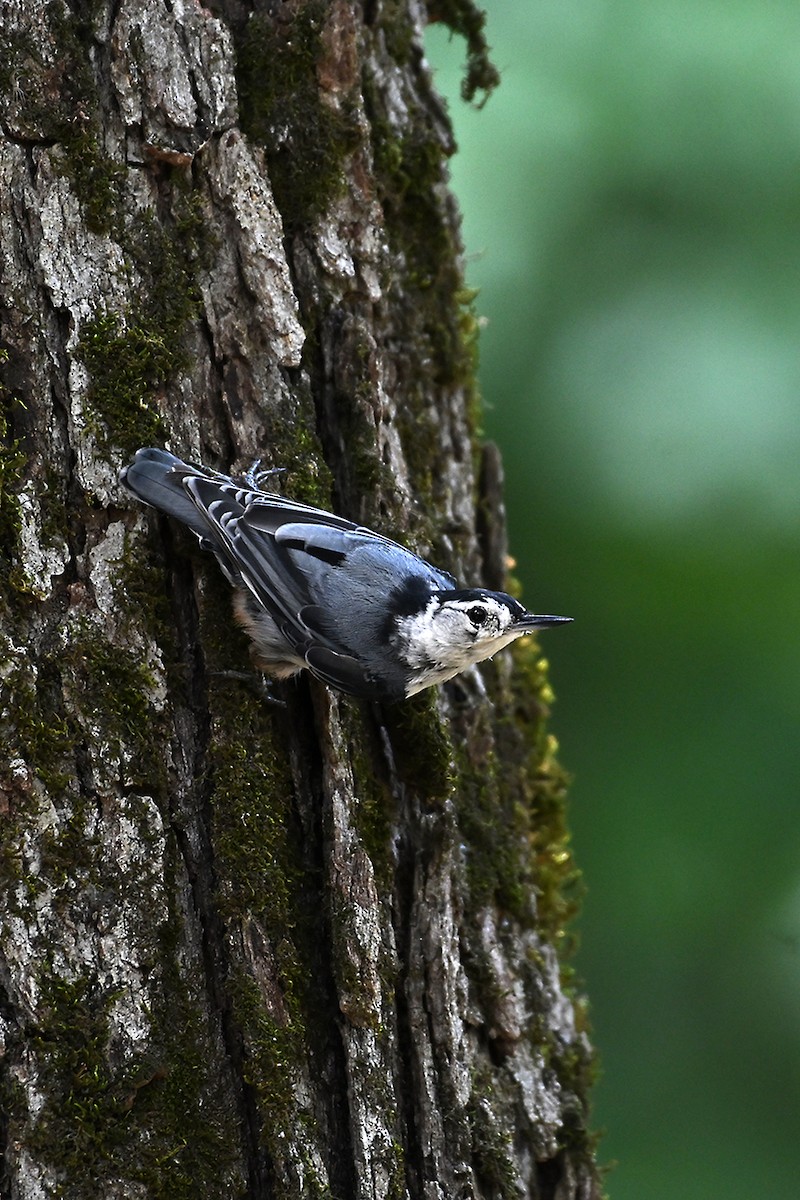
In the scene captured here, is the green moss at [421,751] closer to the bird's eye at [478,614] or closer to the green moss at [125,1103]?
the bird's eye at [478,614]

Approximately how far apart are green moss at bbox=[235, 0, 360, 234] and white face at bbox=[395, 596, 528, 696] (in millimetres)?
842

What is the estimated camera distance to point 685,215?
3.53 m

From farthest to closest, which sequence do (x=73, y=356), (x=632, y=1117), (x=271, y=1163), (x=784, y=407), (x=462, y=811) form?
(x=632, y=1117) < (x=784, y=407) < (x=462, y=811) < (x=73, y=356) < (x=271, y=1163)

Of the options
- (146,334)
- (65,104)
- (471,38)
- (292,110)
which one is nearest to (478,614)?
(146,334)

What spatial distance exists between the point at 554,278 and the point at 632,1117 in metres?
2.51

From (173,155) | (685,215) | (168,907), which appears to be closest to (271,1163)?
(168,907)

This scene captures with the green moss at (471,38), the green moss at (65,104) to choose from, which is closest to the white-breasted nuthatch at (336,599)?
the green moss at (65,104)

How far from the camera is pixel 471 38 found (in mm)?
3115

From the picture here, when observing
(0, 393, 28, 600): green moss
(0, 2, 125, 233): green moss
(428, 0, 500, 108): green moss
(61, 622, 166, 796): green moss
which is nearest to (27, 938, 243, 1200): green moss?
(61, 622, 166, 796): green moss

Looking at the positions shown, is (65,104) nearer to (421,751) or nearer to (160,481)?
(160,481)

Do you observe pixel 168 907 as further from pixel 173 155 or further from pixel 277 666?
pixel 173 155

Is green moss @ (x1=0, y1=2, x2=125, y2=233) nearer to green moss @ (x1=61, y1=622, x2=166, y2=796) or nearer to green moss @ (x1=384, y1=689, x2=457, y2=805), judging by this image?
green moss @ (x1=61, y1=622, x2=166, y2=796)

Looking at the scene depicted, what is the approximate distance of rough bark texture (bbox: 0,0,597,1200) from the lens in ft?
6.13

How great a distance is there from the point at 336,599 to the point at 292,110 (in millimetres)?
1007
